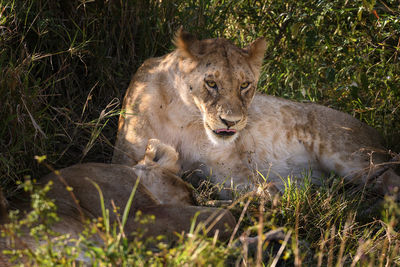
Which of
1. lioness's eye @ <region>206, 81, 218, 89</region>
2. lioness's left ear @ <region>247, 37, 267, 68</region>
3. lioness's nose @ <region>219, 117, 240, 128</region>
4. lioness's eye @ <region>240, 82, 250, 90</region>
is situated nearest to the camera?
lioness's nose @ <region>219, 117, 240, 128</region>

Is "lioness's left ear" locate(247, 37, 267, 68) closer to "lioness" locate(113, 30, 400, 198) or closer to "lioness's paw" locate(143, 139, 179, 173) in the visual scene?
"lioness" locate(113, 30, 400, 198)

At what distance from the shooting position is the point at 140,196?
2766 millimetres

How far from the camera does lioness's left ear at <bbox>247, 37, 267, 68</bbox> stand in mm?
3732

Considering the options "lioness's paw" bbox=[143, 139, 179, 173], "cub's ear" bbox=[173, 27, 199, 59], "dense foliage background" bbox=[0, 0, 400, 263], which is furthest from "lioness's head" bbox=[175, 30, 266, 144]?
"dense foliage background" bbox=[0, 0, 400, 263]

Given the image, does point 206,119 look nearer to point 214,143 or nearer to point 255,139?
point 214,143

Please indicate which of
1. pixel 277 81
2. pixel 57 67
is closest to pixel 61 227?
pixel 57 67

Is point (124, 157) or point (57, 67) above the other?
point (57, 67)

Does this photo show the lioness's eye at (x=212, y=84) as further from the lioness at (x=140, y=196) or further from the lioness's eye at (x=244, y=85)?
the lioness at (x=140, y=196)

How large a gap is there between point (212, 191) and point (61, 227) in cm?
135

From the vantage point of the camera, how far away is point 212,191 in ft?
11.4

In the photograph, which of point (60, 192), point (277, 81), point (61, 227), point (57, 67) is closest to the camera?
point (61, 227)

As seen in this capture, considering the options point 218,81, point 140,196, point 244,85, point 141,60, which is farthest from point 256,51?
point 140,196

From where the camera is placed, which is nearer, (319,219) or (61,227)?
(61,227)

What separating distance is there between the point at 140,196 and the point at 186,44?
1.26 m
